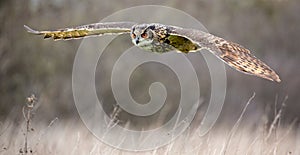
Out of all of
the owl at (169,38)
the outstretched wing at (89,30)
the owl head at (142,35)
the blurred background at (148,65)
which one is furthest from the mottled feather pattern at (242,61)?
the blurred background at (148,65)

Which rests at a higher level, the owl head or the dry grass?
the owl head

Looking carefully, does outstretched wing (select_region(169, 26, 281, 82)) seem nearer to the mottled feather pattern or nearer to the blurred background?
the mottled feather pattern

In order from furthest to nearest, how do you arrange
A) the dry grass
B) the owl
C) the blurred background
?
the blurred background → the dry grass → the owl

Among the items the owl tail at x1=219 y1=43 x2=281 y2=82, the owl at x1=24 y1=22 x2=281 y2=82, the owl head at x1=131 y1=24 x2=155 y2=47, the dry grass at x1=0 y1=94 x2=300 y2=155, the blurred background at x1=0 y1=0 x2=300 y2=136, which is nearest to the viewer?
the owl tail at x1=219 y1=43 x2=281 y2=82

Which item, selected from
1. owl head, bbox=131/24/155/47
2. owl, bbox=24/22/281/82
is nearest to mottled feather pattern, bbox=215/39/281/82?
owl, bbox=24/22/281/82

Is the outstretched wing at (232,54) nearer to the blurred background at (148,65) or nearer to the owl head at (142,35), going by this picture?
the owl head at (142,35)

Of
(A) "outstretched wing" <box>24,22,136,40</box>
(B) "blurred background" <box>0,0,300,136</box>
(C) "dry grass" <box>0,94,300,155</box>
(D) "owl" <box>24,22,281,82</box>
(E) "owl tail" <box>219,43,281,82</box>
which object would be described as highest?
(B) "blurred background" <box>0,0,300,136</box>

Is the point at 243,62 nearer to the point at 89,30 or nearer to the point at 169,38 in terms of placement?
the point at 169,38
